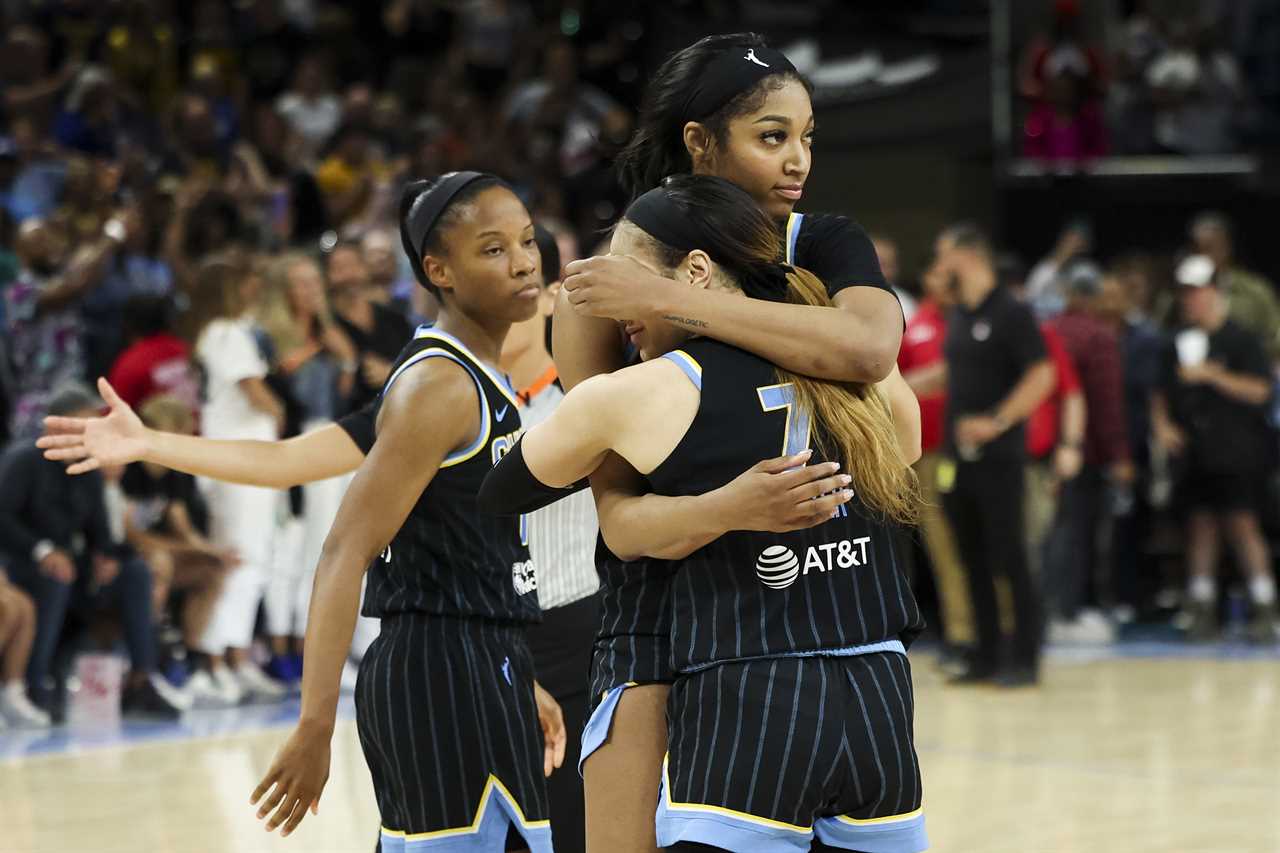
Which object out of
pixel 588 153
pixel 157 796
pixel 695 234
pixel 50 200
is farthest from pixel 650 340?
pixel 588 153

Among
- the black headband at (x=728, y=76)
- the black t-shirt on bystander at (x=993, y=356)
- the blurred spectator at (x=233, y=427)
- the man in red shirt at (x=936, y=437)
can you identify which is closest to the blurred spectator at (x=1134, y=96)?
the man in red shirt at (x=936, y=437)

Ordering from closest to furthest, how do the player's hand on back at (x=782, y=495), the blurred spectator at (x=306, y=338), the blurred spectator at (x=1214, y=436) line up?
the player's hand on back at (x=782, y=495), the blurred spectator at (x=306, y=338), the blurred spectator at (x=1214, y=436)

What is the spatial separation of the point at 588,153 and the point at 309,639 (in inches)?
422

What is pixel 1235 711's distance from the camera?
8422mm

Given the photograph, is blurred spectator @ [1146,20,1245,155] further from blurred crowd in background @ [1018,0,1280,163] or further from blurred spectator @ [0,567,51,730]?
blurred spectator @ [0,567,51,730]

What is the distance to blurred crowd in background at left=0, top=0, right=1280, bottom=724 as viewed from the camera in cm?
865

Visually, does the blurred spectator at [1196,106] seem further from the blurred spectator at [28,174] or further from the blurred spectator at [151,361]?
the blurred spectator at [151,361]

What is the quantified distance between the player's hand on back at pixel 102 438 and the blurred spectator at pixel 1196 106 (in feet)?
42.1

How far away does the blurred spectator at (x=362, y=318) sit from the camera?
864 cm

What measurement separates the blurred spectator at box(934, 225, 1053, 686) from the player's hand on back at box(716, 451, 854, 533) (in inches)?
263

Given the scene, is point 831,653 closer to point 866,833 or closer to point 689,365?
point 866,833

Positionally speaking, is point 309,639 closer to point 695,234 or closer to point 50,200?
point 695,234

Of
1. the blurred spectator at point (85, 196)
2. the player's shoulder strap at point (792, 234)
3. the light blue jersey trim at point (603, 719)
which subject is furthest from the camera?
the blurred spectator at point (85, 196)

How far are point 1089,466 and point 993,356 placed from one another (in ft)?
7.54
